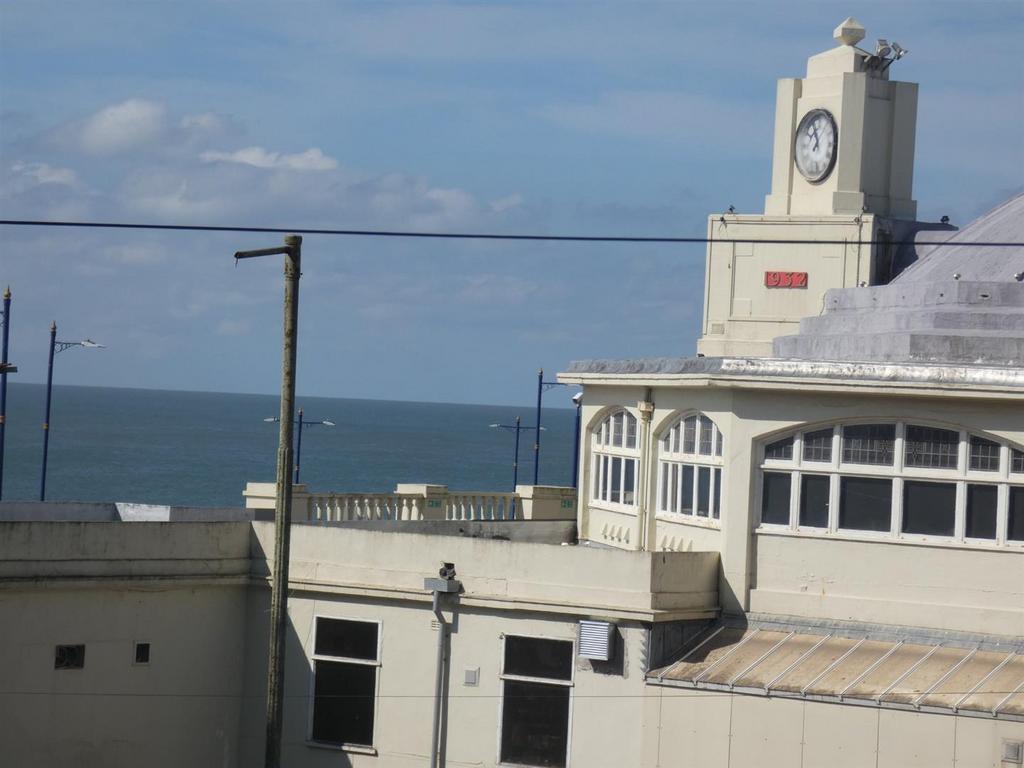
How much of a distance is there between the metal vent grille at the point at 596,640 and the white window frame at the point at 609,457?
3744mm

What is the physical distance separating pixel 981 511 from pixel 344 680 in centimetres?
931

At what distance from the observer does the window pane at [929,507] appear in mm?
22844

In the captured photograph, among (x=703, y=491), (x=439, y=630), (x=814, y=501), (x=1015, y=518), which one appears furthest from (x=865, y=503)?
(x=439, y=630)

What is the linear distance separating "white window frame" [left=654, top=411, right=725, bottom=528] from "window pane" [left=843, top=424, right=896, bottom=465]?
6.04 feet

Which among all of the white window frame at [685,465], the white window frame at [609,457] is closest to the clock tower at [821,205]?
the white window frame at [609,457]

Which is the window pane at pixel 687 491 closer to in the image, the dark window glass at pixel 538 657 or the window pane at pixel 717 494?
the window pane at pixel 717 494

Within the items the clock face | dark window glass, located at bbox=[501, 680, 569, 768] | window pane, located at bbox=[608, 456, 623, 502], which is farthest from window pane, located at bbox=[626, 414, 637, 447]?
the clock face

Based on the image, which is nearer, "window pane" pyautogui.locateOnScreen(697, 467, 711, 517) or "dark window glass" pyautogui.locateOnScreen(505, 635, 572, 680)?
"dark window glass" pyautogui.locateOnScreen(505, 635, 572, 680)

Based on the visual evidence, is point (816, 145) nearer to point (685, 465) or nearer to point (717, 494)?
point (685, 465)

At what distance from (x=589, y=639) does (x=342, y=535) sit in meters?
4.18

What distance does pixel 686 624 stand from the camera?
23781mm

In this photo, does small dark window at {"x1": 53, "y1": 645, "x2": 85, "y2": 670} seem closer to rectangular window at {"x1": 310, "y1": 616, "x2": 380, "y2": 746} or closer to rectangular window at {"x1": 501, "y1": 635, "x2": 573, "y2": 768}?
rectangular window at {"x1": 310, "y1": 616, "x2": 380, "y2": 746}

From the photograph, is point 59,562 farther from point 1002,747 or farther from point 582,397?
point 1002,747

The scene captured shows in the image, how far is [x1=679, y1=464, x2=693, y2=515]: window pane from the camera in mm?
25266
